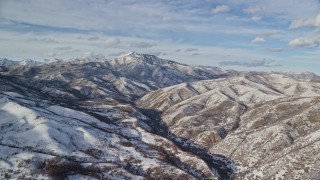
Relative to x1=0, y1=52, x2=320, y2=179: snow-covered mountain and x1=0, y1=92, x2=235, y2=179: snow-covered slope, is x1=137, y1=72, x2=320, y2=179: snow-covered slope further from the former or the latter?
x1=0, y1=92, x2=235, y2=179: snow-covered slope

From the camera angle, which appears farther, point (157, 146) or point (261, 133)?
point (261, 133)

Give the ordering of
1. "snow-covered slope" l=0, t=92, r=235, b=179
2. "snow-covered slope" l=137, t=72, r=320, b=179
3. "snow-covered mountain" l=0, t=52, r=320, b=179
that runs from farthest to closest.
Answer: "snow-covered slope" l=137, t=72, r=320, b=179 → "snow-covered mountain" l=0, t=52, r=320, b=179 → "snow-covered slope" l=0, t=92, r=235, b=179

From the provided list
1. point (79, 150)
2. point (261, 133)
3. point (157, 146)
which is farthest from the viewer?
point (261, 133)

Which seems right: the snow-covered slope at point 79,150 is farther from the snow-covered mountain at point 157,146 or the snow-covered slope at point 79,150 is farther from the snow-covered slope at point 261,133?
the snow-covered slope at point 261,133

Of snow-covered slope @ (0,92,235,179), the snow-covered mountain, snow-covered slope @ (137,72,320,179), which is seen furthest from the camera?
snow-covered slope @ (137,72,320,179)

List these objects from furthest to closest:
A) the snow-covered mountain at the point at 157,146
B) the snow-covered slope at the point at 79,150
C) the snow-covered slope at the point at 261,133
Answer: the snow-covered slope at the point at 261,133 < the snow-covered mountain at the point at 157,146 < the snow-covered slope at the point at 79,150

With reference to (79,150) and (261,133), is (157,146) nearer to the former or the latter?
(79,150)

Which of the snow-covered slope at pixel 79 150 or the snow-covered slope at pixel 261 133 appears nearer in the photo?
the snow-covered slope at pixel 79 150

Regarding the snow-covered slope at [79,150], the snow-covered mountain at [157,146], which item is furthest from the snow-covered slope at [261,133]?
the snow-covered slope at [79,150]

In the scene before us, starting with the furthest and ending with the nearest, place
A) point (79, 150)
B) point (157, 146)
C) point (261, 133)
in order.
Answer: point (261, 133) → point (157, 146) → point (79, 150)

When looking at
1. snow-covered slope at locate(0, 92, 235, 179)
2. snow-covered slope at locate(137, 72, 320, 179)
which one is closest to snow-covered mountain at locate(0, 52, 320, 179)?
snow-covered slope at locate(0, 92, 235, 179)

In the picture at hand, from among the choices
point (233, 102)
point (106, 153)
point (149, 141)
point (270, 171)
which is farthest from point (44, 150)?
point (233, 102)

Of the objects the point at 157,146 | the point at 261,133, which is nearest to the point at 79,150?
the point at 157,146
